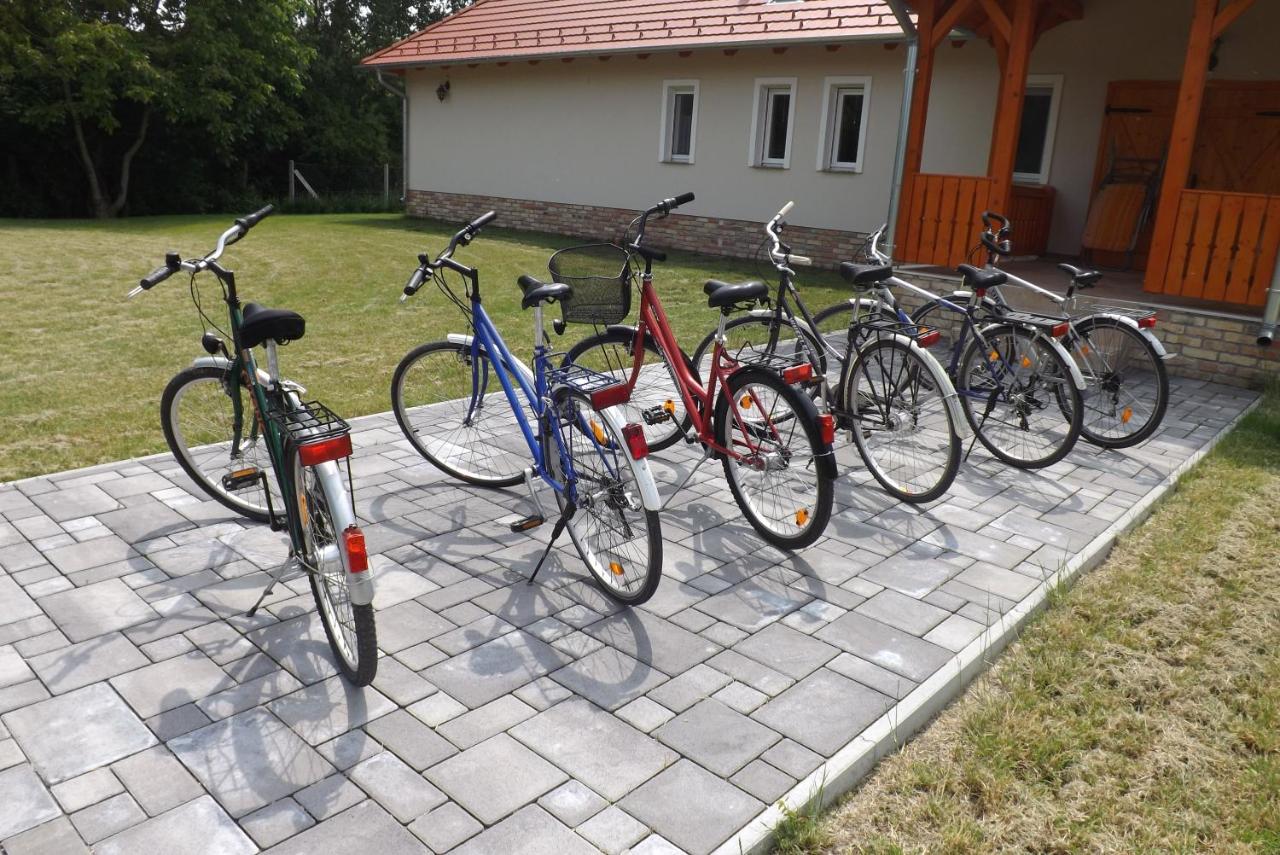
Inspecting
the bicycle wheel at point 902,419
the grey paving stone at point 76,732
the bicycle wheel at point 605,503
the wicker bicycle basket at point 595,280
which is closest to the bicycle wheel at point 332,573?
the grey paving stone at point 76,732

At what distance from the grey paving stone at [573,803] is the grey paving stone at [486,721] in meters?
0.33

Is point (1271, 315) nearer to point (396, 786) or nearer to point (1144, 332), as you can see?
point (1144, 332)

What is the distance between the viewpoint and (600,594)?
12.6 feet

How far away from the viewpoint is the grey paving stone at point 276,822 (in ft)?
8.05

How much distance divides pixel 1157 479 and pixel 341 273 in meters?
9.88

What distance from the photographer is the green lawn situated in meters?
5.93

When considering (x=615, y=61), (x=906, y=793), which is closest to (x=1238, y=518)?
(x=906, y=793)

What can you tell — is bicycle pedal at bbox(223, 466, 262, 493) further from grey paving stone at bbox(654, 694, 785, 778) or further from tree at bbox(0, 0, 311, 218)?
tree at bbox(0, 0, 311, 218)

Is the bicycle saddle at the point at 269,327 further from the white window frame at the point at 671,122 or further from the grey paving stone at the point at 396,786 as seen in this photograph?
the white window frame at the point at 671,122

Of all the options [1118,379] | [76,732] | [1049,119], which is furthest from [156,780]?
[1049,119]

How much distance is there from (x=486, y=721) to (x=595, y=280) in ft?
7.67

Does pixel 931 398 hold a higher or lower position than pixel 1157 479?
higher

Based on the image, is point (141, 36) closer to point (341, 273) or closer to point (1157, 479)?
point (341, 273)

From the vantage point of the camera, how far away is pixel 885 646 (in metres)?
3.49
